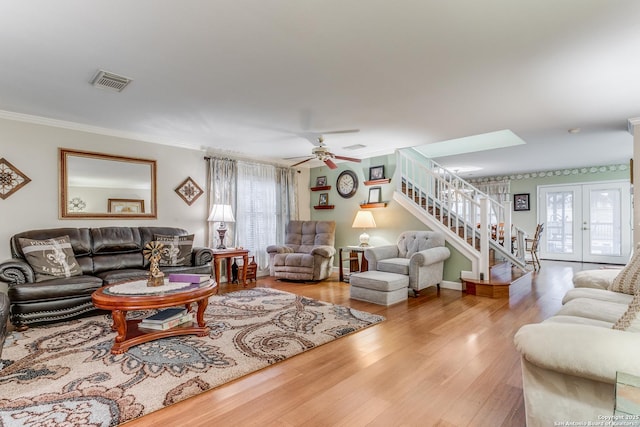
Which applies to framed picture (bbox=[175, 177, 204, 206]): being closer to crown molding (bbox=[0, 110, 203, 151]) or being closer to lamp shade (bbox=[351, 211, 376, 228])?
crown molding (bbox=[0, 110, 203, 151])

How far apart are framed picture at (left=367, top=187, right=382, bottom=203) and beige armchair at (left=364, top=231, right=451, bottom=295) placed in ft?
3.18

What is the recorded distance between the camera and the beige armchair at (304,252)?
17.7 ft

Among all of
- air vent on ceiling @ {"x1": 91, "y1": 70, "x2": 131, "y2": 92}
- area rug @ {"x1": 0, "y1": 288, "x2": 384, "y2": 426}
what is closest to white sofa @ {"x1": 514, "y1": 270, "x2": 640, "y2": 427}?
area rug @ {"x1": 0, "y1": 288, "x2": 384, "y2": 426}

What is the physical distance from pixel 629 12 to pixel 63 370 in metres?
4.45

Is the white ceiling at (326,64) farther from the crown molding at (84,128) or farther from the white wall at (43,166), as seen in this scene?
the white wall at (43,166)

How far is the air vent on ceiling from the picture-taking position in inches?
107

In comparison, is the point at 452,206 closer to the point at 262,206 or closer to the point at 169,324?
the point at 262,206

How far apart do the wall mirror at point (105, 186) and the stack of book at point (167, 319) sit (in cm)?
225

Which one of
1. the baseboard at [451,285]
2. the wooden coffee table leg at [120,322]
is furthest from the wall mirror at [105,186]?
the baseboard at [451,285]

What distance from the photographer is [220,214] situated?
5.09 m

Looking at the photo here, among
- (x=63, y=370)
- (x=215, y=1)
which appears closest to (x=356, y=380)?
(x=63, y=370)

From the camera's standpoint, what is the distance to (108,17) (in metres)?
1.95

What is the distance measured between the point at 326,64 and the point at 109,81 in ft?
6.51

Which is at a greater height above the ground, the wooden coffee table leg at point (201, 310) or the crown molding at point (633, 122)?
the crown molding at point (633, 122)
